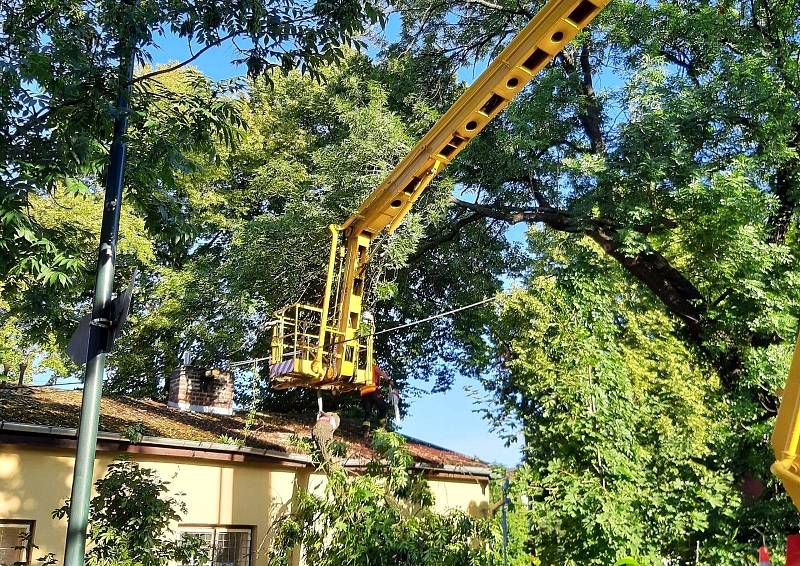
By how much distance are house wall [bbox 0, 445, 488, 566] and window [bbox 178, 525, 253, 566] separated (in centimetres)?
15

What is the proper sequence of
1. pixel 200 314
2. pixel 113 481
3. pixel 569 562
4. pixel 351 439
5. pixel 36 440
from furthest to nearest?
pixel 200 314 → pixel 351 439 → pixel 569 562 → pixel 36 440 → pixel 113 481

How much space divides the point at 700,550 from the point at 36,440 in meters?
11.2

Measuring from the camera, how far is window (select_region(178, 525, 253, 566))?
12.6 meters

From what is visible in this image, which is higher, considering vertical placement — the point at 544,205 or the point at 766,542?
the point at 544,205

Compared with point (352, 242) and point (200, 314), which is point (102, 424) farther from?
point (200, 314)

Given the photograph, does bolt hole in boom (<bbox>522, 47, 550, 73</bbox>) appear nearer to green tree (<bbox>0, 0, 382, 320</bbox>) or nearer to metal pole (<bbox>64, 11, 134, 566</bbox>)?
green tree (<bbox>0, 0, 382, 320</bbox>)

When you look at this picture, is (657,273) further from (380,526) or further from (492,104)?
(380,526)

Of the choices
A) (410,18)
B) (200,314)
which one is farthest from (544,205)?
(200,314)

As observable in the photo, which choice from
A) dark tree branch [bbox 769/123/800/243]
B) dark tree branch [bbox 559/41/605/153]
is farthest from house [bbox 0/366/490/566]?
dark tree branch [bbox 769/123/800/243]

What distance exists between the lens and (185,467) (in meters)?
12.6

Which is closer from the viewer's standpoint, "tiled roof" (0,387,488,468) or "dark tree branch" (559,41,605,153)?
"tiled roof" (0,387,488,468)

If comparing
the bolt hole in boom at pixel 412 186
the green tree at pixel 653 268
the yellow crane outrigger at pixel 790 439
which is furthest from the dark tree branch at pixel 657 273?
the yellow crane outrigger at pixel 790 439

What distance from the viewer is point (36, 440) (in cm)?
1082

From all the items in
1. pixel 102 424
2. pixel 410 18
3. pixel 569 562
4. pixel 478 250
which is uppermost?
pixel 410 18
